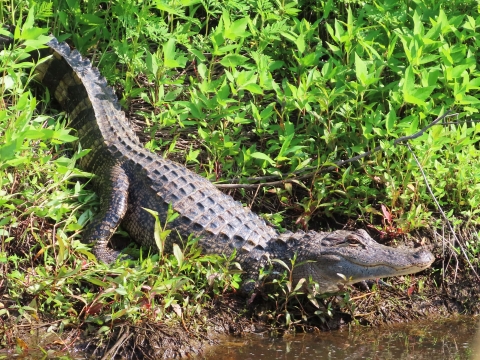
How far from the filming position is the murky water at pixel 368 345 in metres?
4.58

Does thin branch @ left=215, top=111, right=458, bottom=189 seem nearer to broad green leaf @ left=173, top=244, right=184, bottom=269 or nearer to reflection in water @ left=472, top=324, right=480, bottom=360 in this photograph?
broad green leaf @ left=173, top=244, right=184, bottom=269

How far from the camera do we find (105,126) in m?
5.71

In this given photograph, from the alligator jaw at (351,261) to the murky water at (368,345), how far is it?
340 mm

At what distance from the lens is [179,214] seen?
17.2 feet

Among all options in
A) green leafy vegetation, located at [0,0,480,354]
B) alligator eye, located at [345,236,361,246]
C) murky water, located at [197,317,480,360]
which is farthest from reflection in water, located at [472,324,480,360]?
alligator eye, located at [345,236,361,246]

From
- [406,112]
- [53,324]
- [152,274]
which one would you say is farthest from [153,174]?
[406,112]

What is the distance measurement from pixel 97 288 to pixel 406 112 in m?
2.73

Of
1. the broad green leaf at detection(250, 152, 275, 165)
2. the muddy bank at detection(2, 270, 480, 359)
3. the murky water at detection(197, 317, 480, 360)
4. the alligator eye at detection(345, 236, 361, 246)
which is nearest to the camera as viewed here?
the muddy bank at detection(2, 270, 480, 359)

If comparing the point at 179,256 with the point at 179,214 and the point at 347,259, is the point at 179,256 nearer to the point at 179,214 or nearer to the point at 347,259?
the point at 179,214

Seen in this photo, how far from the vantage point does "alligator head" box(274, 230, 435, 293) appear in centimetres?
495

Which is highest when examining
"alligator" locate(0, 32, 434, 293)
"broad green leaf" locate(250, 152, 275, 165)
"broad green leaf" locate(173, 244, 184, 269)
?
"broad green leaf" locate(250, 152, 275, 165)

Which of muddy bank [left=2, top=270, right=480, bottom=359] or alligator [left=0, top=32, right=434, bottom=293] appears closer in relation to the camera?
muddy bank [left=2, top=270, right=480, bottom=359]

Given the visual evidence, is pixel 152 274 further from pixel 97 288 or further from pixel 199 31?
pixel 199 31

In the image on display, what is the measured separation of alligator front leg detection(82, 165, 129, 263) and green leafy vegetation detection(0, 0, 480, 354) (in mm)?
100
